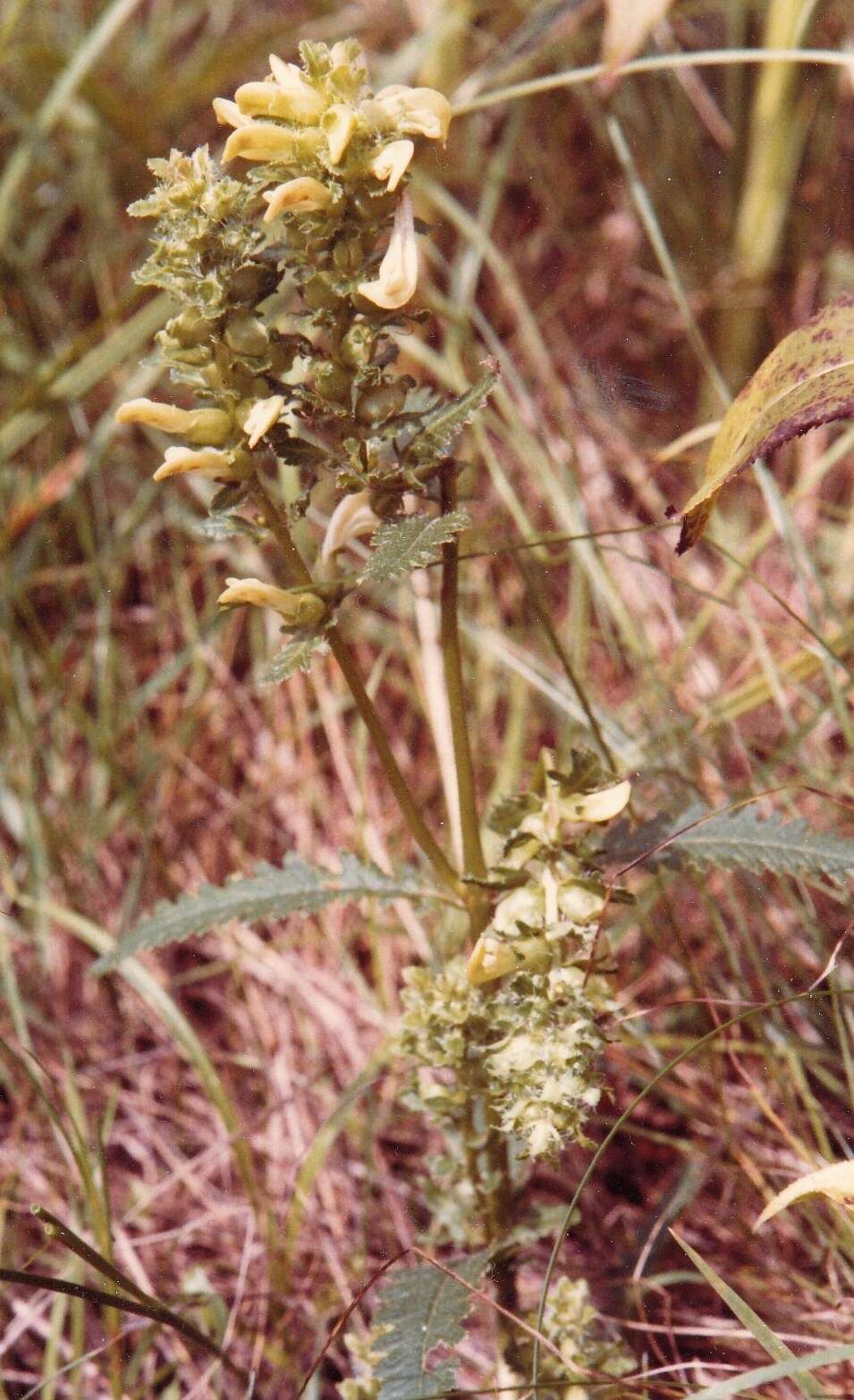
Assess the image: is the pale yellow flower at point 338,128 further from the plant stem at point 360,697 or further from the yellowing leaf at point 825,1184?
the yellowing leaf at point 825,1184

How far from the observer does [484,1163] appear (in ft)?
4.81

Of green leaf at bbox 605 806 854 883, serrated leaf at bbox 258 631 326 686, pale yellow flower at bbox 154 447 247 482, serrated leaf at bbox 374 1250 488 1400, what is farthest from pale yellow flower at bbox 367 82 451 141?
serrated leaf at bbox 374 1250 488 1400

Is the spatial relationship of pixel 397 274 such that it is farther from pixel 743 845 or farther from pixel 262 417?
pixel 743 845

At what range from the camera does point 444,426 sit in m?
1.16

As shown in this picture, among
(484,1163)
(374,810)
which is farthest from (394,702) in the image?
(484,1163)

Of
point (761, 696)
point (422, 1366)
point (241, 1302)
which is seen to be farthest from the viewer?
point (761, 696)

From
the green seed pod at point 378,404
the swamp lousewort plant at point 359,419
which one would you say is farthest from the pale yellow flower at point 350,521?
the green seed pod at point 378,404

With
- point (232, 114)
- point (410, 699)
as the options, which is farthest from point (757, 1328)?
point (410, 699)

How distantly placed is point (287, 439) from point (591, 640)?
1377 millimetres

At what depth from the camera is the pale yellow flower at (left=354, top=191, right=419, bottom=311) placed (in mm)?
1092

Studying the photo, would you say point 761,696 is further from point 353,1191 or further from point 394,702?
point 353,1191

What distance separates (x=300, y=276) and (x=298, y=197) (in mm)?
83

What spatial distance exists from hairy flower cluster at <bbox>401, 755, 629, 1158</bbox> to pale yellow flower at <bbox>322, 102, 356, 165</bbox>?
1.90 ft

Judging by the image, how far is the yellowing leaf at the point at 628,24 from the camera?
1.59 meters
